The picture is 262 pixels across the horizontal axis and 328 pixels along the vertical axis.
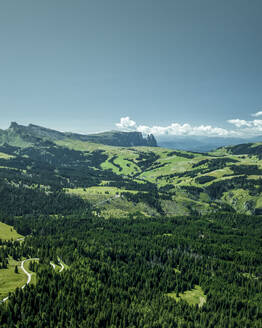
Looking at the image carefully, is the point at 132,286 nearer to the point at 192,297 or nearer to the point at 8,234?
the point at 192,297

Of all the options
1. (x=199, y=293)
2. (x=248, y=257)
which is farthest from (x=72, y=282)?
(x=248, y=257)

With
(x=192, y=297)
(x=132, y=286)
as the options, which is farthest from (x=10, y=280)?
(x=192, y=297)

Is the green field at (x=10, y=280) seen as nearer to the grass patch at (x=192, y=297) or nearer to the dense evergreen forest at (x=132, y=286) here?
the dense evergreen forest at (x=132, y=286)

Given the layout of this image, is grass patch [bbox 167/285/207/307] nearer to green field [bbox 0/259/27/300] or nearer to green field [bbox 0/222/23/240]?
green field [bbox 0/259/27/300]

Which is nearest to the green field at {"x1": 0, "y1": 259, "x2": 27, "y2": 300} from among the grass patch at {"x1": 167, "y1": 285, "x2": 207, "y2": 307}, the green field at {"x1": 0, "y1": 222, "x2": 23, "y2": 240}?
the green field at {"x1": 0, "y1": 222, "x2": 23, "y2": 240}

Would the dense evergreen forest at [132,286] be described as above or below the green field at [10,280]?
below

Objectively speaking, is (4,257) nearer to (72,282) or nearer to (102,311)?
(72,282)

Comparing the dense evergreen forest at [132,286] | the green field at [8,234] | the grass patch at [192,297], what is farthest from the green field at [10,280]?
the grass patch at [192,297]
